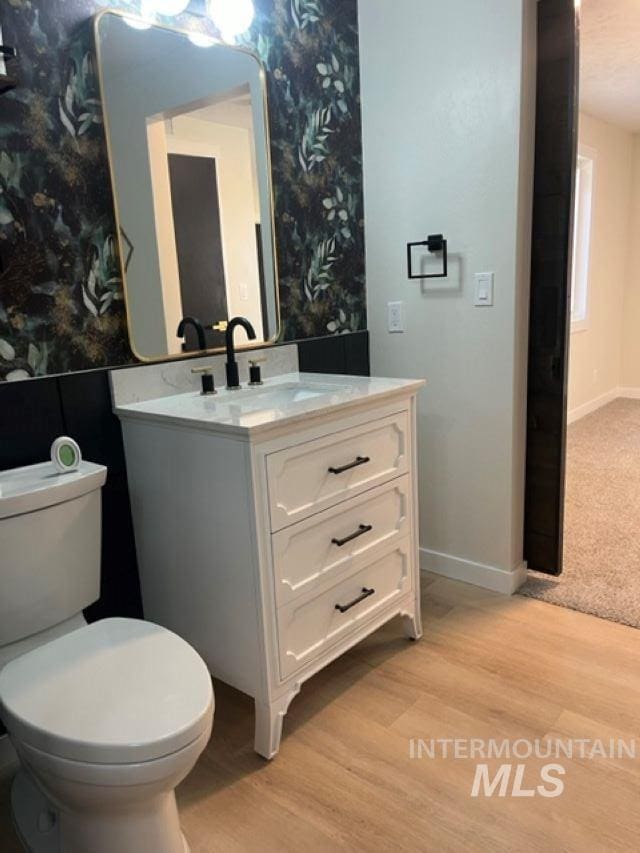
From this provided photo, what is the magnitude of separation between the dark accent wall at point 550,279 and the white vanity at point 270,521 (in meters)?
0.61

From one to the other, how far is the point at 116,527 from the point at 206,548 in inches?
13.4

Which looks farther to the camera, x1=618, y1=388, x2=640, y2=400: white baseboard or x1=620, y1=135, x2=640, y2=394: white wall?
x1=618, y1=388, x2=640, y2=400: white baseboard

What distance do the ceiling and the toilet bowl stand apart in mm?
3032

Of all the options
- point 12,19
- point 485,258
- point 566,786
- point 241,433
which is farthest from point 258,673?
point 12,19

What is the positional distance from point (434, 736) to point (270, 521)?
30.0 inches

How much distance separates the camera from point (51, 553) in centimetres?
141

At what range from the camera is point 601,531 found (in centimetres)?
286

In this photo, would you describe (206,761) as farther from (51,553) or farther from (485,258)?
(485,258)

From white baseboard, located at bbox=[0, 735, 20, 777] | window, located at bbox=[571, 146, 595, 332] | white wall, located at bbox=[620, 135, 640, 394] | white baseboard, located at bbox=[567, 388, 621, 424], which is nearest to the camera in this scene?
white baseboard, located at bbox=[0, 735, 20, 777]

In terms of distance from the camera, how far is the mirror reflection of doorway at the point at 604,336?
2498 mm

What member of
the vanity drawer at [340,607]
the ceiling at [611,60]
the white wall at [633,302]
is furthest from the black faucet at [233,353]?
the white wall at [633,302]

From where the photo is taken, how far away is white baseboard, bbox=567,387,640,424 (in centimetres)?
497

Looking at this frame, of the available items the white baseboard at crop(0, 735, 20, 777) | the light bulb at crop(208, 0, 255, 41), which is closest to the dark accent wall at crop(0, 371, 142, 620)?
the white baseboard at crop(0, 735, 20, 777)

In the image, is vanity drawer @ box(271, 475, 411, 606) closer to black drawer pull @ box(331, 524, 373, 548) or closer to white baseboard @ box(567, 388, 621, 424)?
black drawer pull @ box(331, 524, 373, 548)
